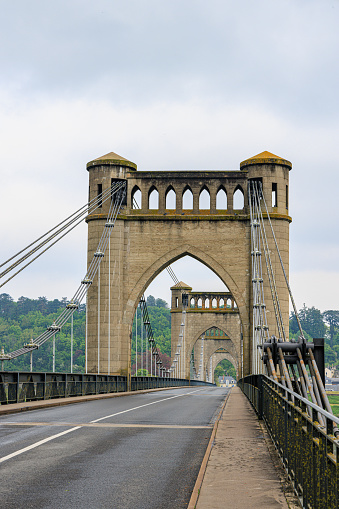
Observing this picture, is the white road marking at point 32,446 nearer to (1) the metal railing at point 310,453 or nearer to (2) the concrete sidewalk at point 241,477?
(2) the concrete sidewalk at point 241,477

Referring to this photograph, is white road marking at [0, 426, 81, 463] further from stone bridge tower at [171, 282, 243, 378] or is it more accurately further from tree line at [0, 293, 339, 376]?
stone bridge tower at [171, 282, 243, 378]

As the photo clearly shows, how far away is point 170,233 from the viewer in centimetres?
3969

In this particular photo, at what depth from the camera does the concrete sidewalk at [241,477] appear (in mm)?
6254

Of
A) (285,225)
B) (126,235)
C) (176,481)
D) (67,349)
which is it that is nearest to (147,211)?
(126,235)

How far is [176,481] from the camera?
774cm

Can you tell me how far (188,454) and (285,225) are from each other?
3041 cm

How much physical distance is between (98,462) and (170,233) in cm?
3106

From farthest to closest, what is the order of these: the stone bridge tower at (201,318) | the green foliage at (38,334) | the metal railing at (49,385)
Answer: the green foliage at (38,334)
the stone bridge tower at (201,318)
the metal railing at (49,385)

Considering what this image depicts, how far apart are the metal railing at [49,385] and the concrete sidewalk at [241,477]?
873 cm

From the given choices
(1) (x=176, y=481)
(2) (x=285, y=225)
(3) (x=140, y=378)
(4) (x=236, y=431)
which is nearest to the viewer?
(1) (x=176, y=481)

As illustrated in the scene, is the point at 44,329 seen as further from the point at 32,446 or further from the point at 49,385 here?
the point at 32,446

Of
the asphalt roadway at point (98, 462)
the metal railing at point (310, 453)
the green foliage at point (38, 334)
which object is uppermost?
the green foliage at point (38, 334)

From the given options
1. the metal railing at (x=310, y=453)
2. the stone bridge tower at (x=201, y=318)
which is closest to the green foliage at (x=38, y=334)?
the stone bridge tower at (x=201, y=318)

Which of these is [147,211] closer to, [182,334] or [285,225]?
[285,225]
